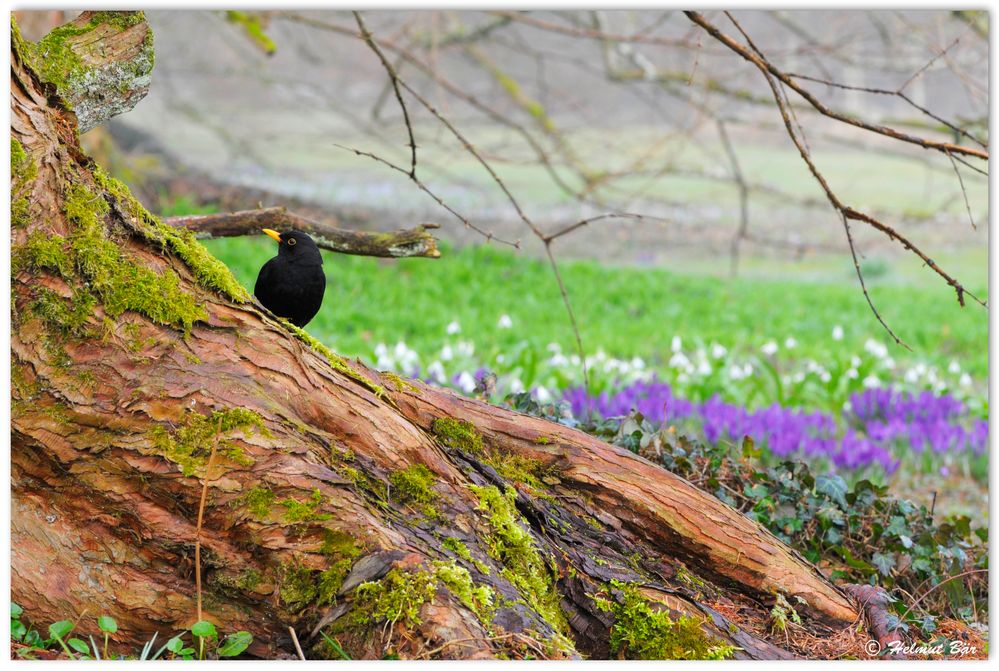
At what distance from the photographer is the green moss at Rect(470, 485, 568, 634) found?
2.23 meters

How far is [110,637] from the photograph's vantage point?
2.17m

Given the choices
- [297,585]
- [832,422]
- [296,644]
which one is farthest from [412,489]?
[832,422]

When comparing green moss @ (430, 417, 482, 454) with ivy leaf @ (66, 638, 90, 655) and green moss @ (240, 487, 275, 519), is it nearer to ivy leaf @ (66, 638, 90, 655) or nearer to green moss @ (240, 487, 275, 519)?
green moss @ (240, 487, 275, 519)

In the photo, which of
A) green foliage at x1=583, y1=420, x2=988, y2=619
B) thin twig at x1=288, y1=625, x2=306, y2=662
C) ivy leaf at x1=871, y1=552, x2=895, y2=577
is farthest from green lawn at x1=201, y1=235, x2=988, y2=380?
thin twig at x1=288, y1=625, x2=306, y2=662

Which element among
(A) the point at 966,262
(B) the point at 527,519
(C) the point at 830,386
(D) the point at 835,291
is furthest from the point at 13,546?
(A) the point at 966,262

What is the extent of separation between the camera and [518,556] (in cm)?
229

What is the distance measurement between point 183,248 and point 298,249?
379 mm

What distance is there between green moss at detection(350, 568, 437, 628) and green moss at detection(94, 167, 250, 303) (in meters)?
0.83

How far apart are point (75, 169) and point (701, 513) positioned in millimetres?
2015

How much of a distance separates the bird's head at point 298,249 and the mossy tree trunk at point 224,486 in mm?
295

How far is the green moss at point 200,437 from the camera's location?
2.07m

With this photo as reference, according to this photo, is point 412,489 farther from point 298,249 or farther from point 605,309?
point 605,309

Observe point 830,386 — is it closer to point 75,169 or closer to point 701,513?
point 701,513

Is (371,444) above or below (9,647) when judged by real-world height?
above
